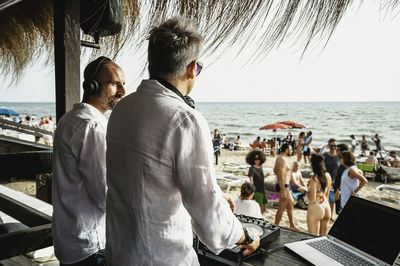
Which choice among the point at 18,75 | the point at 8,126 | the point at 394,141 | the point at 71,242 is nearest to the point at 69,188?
the point at 71,242

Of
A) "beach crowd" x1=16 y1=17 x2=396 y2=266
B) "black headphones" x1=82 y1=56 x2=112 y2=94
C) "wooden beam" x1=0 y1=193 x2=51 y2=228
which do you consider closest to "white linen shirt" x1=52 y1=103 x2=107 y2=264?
"black headphones" x1=82 y1=56 x2=112 y2=94

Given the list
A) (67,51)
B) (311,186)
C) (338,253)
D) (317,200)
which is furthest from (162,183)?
(317,200)

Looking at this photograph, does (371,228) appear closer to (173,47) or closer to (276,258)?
(276,258)

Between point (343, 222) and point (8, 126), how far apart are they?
3037 millimetres

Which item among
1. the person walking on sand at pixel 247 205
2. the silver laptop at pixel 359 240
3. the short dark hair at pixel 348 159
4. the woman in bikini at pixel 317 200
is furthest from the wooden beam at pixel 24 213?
the short dark hair at pixel 348 159

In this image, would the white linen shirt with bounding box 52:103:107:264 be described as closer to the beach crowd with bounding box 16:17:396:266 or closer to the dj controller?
the beach crowd with bounding box 16:17:396:266

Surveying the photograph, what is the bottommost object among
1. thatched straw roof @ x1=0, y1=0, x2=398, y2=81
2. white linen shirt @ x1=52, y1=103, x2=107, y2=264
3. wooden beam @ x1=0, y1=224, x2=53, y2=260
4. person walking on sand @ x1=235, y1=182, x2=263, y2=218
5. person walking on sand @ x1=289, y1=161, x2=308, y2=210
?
person walking on sand @ x1=289, y1=161, x2=308, y2=210

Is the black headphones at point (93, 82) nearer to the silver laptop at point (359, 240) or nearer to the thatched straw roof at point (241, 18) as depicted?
the thatched straw roof at point (241, 18)

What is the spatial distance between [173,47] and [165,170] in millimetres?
355

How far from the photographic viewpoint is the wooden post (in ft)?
5.26

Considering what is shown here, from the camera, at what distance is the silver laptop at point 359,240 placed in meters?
1.08

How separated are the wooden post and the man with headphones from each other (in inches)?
19.9

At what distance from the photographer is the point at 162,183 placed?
2.59ft

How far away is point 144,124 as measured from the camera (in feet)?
2.59
